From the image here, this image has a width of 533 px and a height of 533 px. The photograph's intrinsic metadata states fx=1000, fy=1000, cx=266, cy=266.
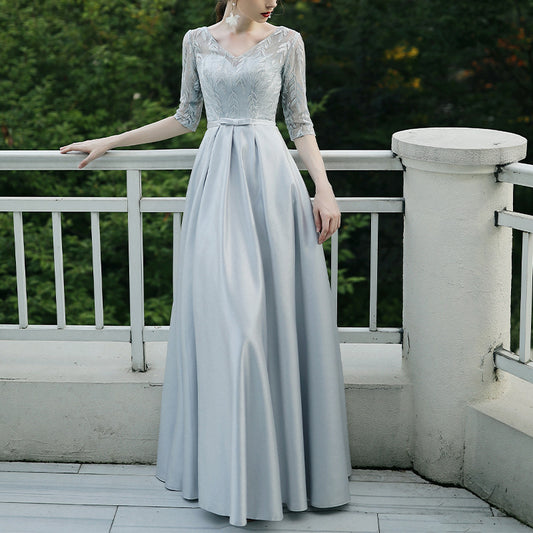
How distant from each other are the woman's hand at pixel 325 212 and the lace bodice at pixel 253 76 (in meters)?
0.20

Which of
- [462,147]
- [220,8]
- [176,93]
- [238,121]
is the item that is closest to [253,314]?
[238,121]

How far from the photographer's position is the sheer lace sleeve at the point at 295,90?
2822 millimetres

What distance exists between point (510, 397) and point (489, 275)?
0.41 m

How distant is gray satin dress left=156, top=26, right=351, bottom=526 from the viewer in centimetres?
271

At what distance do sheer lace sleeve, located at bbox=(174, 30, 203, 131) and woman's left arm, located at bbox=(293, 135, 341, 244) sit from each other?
334mm

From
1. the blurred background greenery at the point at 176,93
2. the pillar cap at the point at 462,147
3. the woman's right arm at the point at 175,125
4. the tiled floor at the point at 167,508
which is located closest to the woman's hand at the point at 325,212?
the pillar cap at the point at 462,147

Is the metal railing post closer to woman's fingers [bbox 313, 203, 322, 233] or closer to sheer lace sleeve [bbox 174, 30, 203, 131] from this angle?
sheer lace sleeve [bbox 174, 30, 203, 131]

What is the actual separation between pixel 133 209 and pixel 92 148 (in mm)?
225

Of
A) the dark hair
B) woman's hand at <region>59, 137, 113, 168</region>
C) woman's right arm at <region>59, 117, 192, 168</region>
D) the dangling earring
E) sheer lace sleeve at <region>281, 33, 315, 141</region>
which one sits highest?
the dark hair

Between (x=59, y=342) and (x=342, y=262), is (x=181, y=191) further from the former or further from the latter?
(x=59, y=342)

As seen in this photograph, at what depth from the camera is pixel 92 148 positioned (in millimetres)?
3080

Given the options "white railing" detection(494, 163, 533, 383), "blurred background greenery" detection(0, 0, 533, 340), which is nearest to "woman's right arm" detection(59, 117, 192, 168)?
"white railing" detection(494, 163, 533, 383)

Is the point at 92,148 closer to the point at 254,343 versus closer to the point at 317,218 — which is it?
the point at 317,218

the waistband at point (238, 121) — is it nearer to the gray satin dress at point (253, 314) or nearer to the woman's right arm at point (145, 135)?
the gray satin dress at point (253, 314)
